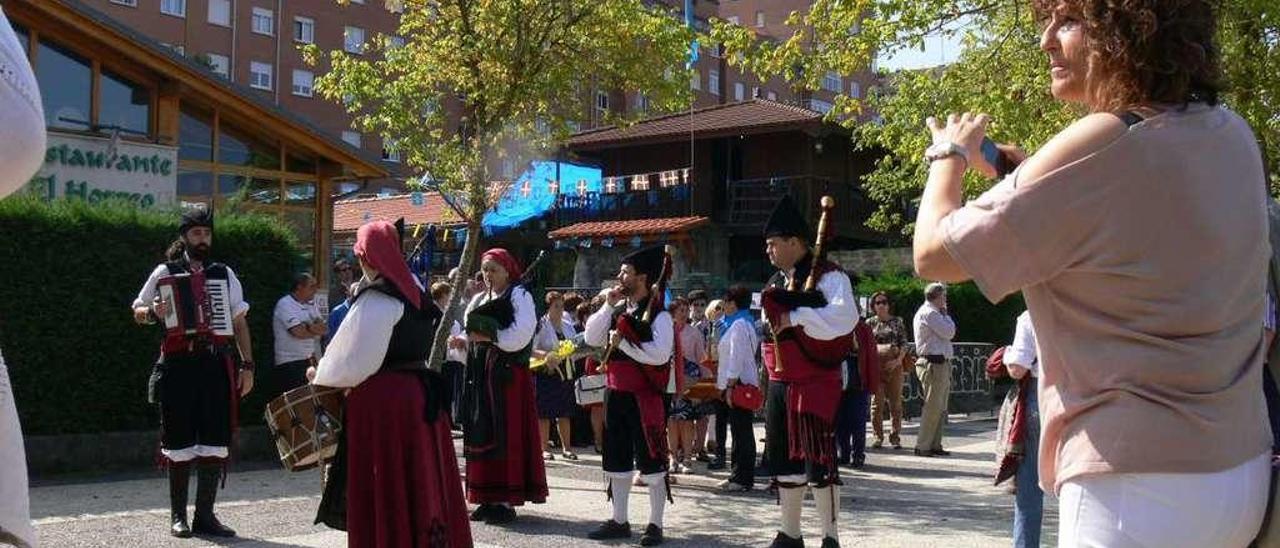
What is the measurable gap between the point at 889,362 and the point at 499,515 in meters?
7.37

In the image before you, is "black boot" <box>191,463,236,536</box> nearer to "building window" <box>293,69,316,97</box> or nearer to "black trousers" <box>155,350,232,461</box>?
"black trousers" <box>155,350,232,461</box>

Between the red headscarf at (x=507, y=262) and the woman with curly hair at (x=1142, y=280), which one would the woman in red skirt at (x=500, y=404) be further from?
the woman with curly hair at (x=1142, y=280)

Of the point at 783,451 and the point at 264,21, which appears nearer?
the point at 783,451

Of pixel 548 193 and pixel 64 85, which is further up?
pixel 548 193

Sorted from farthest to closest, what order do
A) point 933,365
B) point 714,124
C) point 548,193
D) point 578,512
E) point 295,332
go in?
point 548,193
point 714,124
point 933,365
point 295,332
point 578,512

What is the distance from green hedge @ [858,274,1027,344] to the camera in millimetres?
24016

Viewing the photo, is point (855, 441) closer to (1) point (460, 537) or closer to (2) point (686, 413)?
(2) point (686, 413)

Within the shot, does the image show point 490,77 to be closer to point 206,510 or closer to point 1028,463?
point 206,510

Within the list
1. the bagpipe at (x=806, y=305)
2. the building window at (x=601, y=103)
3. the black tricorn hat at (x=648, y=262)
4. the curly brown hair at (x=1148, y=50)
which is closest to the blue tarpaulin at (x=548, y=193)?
the building window at (x=601, y=103)

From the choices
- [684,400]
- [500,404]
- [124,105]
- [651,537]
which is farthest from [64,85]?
[651,537]

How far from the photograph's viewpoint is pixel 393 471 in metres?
6.12

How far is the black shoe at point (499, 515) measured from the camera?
894 cm

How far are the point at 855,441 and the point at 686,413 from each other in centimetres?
191

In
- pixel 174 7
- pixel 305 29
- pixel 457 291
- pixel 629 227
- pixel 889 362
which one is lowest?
pixel 889 362
